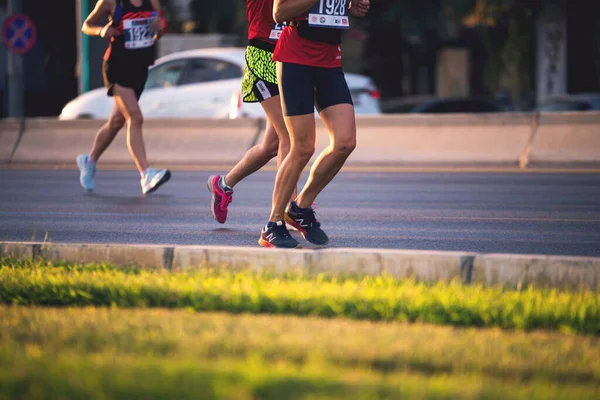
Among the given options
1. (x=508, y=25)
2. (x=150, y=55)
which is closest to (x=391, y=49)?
(x=508, y=25)

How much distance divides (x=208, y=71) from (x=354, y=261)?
43.1 ft

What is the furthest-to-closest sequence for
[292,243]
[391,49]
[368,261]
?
[391,49], [292,243], [368,261]

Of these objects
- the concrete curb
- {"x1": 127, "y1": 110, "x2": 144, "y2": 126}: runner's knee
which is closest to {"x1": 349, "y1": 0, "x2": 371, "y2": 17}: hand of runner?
the concrete curb

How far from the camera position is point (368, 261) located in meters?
5.72

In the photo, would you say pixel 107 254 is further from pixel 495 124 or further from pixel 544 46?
pixel 544 46

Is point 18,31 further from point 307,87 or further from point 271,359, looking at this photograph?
point 271,359

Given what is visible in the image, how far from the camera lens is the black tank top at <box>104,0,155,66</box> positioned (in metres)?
10.1

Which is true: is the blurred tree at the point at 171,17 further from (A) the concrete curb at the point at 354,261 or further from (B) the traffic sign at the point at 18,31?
(A) the concrete curb at the point at 354,261

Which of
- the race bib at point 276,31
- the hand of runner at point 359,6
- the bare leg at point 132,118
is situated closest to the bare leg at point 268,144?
the race bib at point 276,31

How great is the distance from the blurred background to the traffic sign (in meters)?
5.24

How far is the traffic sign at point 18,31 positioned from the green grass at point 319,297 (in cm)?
1614

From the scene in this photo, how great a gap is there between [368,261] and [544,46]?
2972 centimetres

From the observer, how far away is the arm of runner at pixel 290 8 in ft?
20.9

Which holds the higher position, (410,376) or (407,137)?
(410,376)
